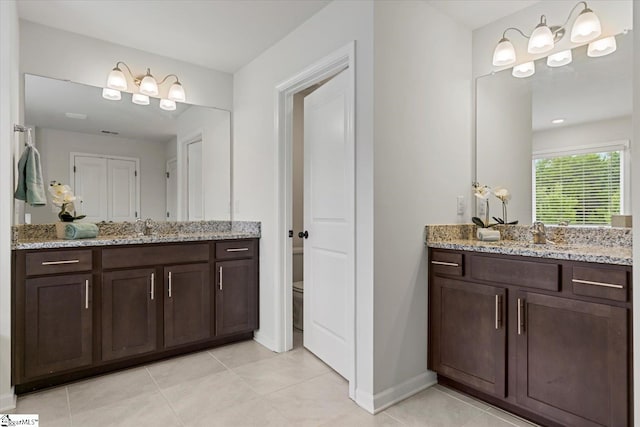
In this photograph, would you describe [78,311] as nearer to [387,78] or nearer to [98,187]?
[98,187]

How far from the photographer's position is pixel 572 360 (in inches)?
66.5

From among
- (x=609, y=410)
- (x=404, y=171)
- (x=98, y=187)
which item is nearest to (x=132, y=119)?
(x=98, y=187)

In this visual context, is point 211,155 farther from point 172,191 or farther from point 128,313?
point 128,313

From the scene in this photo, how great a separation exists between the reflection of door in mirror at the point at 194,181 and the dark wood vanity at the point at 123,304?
1.83 ft

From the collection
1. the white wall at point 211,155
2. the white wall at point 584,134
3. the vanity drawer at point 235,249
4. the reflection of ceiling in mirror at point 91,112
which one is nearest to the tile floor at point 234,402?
the vanity drawer at point 235,249

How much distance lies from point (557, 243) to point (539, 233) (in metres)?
0.11

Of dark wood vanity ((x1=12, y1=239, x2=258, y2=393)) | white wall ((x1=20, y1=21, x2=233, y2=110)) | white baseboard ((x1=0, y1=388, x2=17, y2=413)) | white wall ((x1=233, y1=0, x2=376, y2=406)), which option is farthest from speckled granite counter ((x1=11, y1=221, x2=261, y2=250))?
white wall ((x1=20, y1=21, x2=233, y2=110))

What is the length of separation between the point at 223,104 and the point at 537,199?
2.71 meters

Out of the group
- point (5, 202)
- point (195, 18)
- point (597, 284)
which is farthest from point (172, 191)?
point (597, 284)

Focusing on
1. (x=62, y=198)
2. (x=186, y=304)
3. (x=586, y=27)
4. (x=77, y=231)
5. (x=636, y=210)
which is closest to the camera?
(x=636, y=210)

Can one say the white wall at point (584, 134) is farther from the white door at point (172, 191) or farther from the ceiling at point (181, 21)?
the white door at point (172, 191)

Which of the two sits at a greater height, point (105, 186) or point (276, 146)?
point (276, 146)

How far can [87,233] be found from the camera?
2482 mm

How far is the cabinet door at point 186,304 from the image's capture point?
2691 mm
